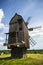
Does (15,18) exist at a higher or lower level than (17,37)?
higher

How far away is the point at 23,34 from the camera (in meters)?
34.3

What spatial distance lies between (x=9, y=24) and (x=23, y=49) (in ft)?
23.3

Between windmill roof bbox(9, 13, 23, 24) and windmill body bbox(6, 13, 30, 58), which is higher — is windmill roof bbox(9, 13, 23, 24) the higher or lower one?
the higher one

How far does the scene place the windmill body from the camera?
3369cm

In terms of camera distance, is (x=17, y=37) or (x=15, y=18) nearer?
(x=17, y=37)

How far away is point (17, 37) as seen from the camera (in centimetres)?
3425

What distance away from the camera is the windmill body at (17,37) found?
33.7 m

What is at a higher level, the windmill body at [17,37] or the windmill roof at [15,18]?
the windmill roof at [15,18]

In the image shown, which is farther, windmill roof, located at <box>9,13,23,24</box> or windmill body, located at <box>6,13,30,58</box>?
windmill roof, located at <box>9,13,23,24</box>

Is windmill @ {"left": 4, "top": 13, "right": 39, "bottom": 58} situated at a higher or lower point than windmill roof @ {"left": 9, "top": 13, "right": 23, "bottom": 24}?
lower

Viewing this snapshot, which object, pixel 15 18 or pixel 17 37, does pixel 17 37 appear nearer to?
pixel 17 37

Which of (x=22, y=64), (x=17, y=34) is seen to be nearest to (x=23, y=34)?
(x=17, y=34)

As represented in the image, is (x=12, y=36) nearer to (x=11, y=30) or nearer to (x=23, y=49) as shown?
(x=11, y=30)

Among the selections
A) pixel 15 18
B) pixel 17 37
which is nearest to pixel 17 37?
pixel 17 37
